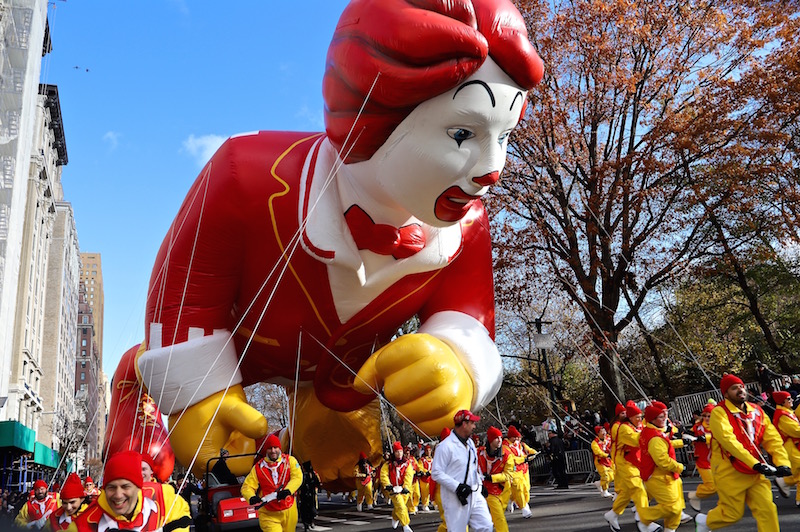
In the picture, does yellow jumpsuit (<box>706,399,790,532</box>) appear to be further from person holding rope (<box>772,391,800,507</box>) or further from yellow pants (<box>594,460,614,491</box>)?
yellow pants (<box>594,460,614,491</box>)

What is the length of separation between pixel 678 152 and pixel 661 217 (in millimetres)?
1377

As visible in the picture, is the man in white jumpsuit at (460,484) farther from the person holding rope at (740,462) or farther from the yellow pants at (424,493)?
the yellow pants at (424,493)

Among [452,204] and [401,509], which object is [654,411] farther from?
[401,509]

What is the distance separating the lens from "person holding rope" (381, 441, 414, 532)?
428 inches

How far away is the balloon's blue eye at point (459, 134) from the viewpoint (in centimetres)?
466

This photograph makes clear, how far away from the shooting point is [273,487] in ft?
21.7

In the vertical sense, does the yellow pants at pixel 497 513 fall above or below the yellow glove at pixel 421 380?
below

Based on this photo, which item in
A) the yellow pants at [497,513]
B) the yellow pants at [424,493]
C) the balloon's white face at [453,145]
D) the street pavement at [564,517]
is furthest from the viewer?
the yellow pants at [424,493]

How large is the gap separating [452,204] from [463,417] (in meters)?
1.66

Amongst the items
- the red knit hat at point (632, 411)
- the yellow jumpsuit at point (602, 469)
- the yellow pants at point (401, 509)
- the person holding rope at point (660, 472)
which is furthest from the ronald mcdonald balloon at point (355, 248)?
the yellow jumpsuit at point (602, 469)

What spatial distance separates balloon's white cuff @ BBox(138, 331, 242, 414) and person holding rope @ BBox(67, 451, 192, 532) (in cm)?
101

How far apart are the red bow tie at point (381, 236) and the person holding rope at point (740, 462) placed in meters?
3.06

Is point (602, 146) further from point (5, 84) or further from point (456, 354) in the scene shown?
point (5, 84)

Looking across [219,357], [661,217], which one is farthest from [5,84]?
[219,357]
